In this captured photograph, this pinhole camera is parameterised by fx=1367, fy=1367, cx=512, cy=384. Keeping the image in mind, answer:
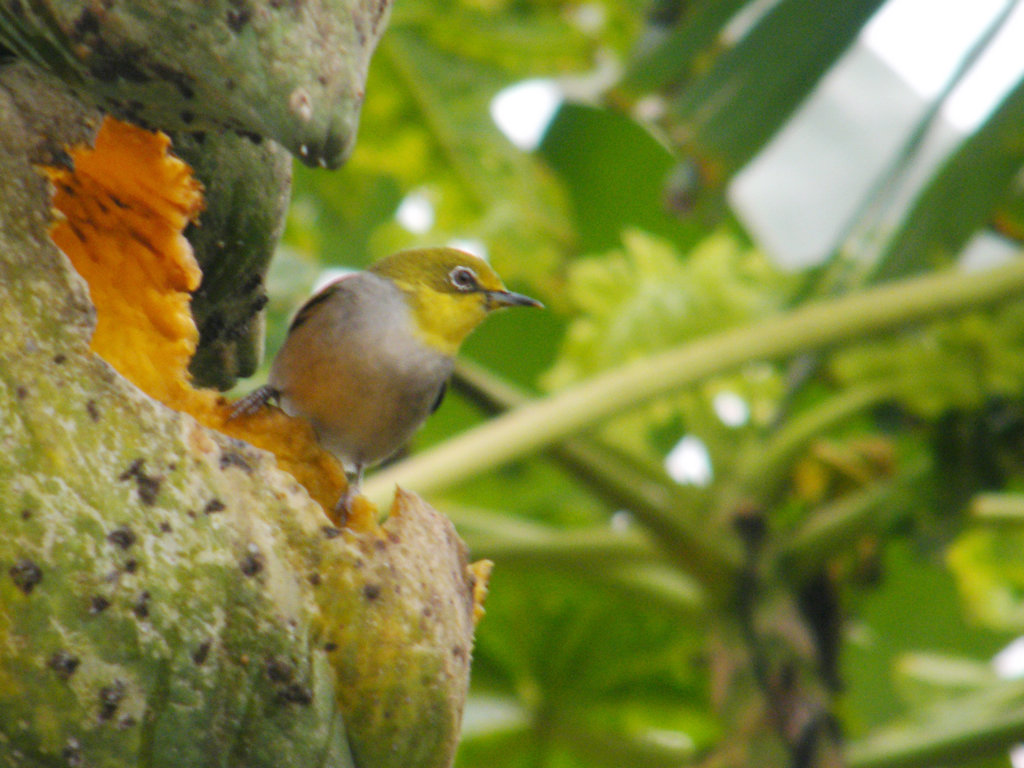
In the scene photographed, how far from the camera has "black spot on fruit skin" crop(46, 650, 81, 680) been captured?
0.81 metres

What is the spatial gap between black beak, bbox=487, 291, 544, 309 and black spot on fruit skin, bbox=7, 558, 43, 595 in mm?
1402

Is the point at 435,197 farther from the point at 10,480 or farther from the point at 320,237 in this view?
the point at 10,480

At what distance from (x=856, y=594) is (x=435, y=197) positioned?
1597mm

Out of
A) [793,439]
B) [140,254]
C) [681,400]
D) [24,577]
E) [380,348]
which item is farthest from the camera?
[681,400]

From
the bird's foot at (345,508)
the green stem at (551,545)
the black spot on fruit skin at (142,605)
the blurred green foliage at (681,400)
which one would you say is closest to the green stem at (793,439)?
the blurred green foliage at (681,400)

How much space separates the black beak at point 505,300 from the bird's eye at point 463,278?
0.11 feet

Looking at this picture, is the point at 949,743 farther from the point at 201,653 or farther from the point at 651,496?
the point at 201,653

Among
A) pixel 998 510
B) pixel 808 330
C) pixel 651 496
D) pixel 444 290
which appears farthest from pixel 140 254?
pixel 998 510

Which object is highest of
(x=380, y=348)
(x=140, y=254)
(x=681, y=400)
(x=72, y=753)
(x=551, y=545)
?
(x=681, y=400)

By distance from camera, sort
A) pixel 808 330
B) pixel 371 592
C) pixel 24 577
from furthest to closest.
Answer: pixel 808 330 < pixel 371 592 < pixel 24 577

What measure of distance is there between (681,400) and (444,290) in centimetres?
132

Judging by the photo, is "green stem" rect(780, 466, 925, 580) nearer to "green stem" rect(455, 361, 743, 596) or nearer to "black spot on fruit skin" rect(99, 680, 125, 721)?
"green stem" rect(455, 361, 743, 596)

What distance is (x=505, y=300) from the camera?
218cm

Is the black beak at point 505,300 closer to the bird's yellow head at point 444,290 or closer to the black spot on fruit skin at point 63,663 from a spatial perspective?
the bird's yellow head at point 444,290
